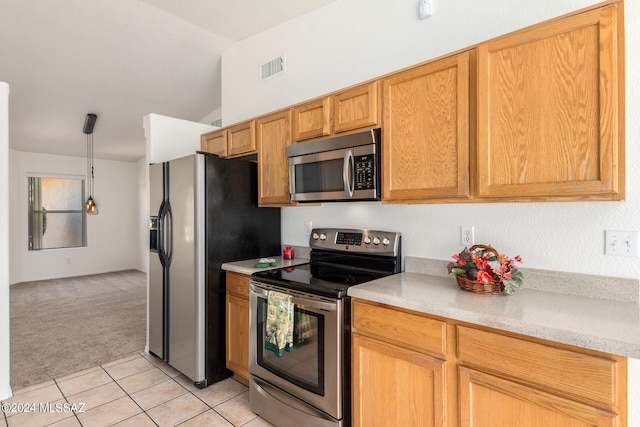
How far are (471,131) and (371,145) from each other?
21.5 inches

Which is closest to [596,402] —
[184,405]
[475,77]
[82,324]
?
[475,77]

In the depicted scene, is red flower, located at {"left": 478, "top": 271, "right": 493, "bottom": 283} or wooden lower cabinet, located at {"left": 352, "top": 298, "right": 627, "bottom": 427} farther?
red flower, located at {"left": 478, "top": 271, "right": 493, "bottom": 283}

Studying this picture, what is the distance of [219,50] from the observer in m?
3.63

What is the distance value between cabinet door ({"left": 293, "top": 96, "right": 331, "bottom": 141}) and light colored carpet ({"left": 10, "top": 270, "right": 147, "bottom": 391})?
8.72 ft

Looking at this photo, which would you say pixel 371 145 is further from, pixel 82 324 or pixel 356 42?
pixel 82 324

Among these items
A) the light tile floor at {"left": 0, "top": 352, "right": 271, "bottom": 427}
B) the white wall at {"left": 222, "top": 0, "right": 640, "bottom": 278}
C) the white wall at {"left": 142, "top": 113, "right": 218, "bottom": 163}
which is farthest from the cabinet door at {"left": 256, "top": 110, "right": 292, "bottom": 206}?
the light tile floor at {"left": 0, "top": 352, "right": 271, "bottom": 427}

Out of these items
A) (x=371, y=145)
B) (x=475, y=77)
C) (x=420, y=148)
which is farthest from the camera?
(x=371, y=145)

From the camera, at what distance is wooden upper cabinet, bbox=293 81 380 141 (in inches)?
77.1

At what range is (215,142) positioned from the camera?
320 centimetres

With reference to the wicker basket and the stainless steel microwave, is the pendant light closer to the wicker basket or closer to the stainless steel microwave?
the stainless steel microwave

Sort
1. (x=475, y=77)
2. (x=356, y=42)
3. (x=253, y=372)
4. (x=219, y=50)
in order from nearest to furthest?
(x=475, y=77) → (x=253, y=372) → (x=356, y=42) → (x=219, y=50)

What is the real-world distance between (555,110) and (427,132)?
0.55 meters

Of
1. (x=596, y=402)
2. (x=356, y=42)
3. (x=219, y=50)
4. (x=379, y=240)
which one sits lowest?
(x=596, y=402)

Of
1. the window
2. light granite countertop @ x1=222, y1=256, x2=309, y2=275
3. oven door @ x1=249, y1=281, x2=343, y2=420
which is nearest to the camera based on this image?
oven door @ x1=249, y1=281, x2=343, y2=420
